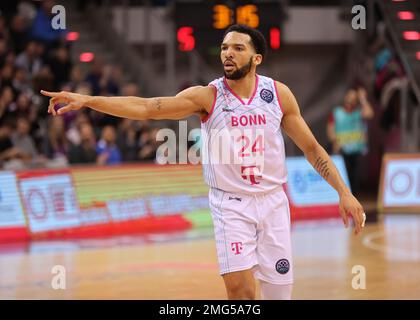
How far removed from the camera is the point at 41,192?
51.3 ft

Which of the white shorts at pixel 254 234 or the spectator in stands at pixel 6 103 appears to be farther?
the spectator in stands at pixel 6 103

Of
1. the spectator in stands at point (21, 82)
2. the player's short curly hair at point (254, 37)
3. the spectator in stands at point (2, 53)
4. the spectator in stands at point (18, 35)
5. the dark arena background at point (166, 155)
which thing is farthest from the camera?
the spectator in stands at point (18, 35)

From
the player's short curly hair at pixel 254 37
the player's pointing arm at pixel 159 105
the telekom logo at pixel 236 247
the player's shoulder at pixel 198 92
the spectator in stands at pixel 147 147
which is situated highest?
the player's short curly hair at pixel 254 37

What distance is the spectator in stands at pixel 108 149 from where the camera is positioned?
17.6 m

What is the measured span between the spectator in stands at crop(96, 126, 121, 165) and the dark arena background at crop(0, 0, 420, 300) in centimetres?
3

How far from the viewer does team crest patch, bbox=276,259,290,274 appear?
696 cm

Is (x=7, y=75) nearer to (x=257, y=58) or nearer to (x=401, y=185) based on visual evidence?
(x=401, y=185)

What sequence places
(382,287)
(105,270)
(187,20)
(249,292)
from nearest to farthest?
(249,292) < (382,287) < (105,270) < (187,20)

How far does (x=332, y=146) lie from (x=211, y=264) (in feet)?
30.8

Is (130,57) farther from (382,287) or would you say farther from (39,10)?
(382,287)

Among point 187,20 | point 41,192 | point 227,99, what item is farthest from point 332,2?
point 227,99

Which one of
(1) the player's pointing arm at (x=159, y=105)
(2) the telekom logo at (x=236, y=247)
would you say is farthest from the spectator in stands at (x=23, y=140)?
(2) the telekom logo at (x=236, y=247)

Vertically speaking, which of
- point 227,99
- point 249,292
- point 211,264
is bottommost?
point 211,264

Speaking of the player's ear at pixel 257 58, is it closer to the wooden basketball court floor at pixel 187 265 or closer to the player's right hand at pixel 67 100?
the player's right hand at pixel 67 100
